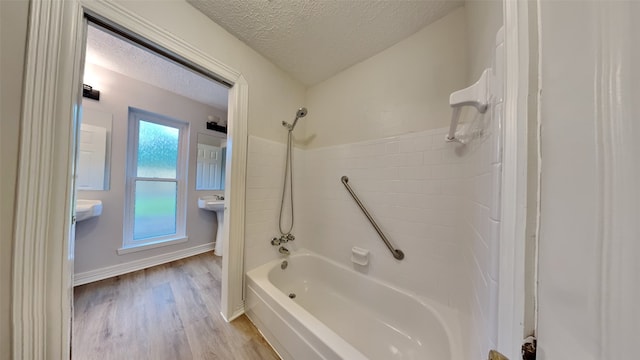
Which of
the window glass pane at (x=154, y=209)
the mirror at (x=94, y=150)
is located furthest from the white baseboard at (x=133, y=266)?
the mirror at (x=94, y=150)

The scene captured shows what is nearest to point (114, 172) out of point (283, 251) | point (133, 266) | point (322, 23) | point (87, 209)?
point (87, 209)

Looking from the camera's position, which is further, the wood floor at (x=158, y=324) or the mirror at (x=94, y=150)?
the mirror at (x=94, y=150)

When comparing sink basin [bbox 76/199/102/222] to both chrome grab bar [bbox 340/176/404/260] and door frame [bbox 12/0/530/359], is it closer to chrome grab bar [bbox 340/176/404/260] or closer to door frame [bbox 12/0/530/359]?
door frame [bbox 12/0/530/359]

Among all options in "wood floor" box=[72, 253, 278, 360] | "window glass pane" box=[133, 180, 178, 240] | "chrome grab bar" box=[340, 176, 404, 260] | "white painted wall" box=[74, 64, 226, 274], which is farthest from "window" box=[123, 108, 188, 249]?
"chrome grab bar" box=[340, 176, 404, 260]

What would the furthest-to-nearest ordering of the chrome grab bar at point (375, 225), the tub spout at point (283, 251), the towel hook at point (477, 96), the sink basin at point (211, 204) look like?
the sink basin at point (211, 204), the tub spout at point (283, 251), the chrome grab bar at point (375, 225), the towel hook at point (477, 96)

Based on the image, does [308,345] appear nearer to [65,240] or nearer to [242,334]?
[242,334]

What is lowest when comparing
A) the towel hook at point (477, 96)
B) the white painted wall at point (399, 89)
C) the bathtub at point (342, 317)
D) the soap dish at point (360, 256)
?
the bathtub at point (342, 317)

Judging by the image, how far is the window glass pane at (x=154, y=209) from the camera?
2211 mm

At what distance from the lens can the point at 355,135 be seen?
153cm

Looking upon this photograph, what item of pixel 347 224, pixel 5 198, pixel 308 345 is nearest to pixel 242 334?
pixel 308 345

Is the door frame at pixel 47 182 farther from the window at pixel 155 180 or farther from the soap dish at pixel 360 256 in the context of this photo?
the window at pixel 155 180

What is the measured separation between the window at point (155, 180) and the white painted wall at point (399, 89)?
78.8 inches

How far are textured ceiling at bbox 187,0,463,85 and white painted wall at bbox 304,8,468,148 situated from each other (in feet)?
0.31

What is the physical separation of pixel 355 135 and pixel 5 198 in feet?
5.59
